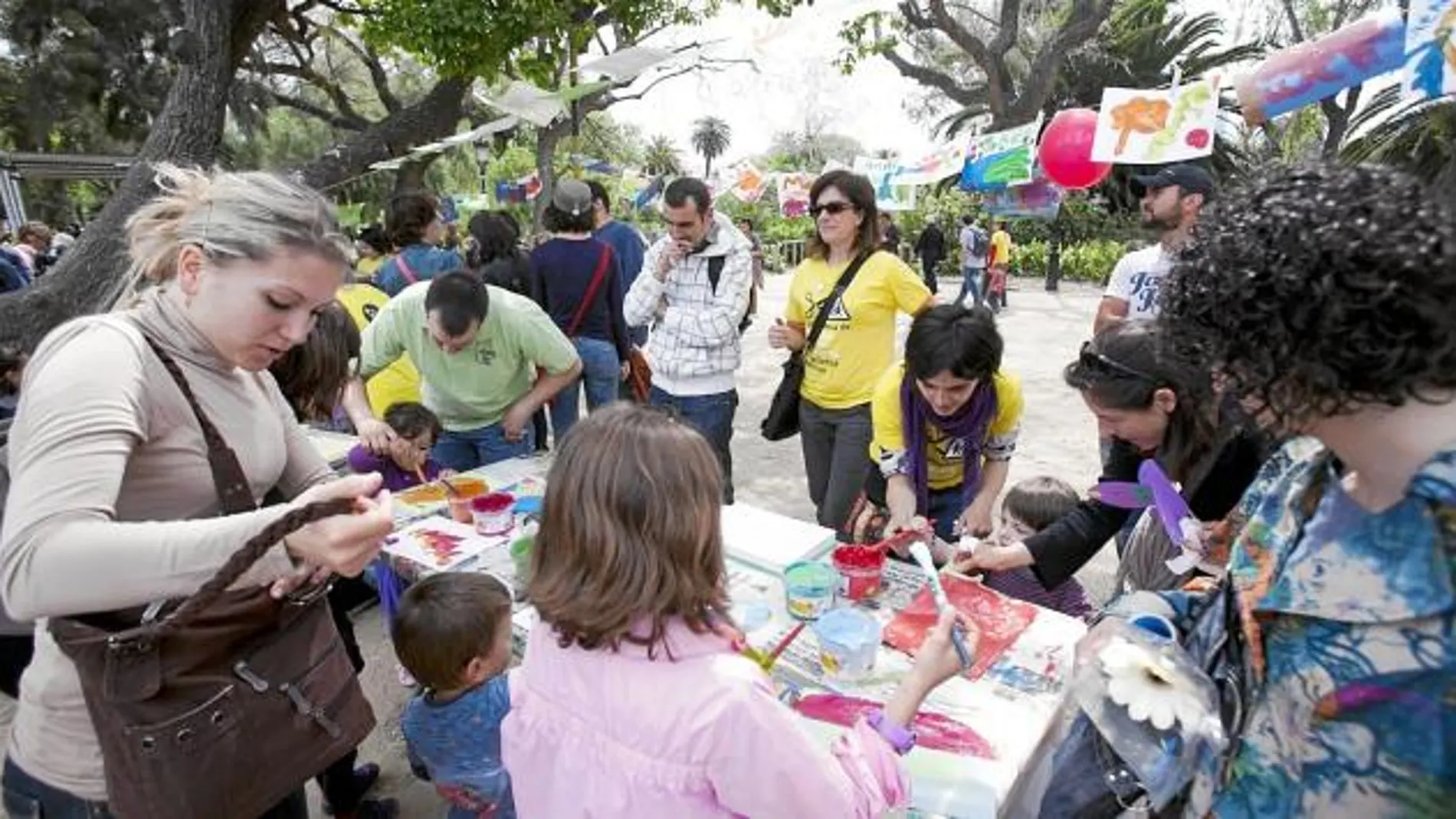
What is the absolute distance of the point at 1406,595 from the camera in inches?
31.0

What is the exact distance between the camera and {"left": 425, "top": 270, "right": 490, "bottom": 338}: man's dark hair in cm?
252

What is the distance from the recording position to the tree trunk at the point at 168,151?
588 centimetres

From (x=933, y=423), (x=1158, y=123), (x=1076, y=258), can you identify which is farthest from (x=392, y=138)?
(x=1076, y=258)

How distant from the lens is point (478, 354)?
2738 millimetres

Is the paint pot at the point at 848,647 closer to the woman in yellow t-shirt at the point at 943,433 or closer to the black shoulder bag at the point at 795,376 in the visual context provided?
the woman in yellow t-shirt at the point at 943,433

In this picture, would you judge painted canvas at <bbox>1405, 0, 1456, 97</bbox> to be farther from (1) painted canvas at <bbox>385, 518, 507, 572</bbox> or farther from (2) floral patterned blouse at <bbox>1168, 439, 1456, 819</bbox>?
(1) painted canvas at <bbox>385, 518, 507, 572</bbox>

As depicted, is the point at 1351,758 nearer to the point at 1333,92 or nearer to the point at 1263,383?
the point at 1263,383

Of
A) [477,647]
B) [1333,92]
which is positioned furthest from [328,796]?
[1333,92]

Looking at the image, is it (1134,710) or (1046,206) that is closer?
(1134,710)

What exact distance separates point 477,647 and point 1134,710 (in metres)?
1.27

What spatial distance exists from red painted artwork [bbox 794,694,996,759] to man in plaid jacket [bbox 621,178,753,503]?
2003mm

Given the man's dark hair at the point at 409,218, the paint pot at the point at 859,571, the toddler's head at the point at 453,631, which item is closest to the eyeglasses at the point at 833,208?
the paint pot at the point at 859,571

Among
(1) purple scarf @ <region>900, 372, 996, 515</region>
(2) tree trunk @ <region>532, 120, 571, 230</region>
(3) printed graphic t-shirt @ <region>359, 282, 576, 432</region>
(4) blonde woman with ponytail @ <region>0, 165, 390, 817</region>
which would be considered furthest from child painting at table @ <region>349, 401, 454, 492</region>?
(2) tree trunk @ <region>532, 120, 571, 230</region>

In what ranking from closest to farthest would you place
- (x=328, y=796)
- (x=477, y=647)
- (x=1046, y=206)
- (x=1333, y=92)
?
(x=477, y=647) < (x=328, y=796) < (x=1333, y=92) < (x=1046, y=206)
